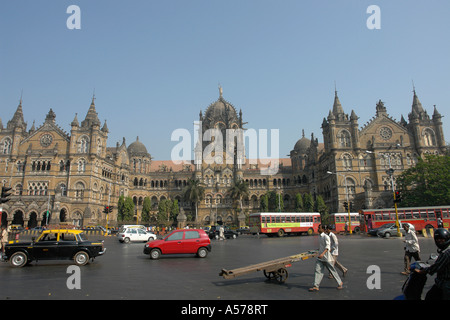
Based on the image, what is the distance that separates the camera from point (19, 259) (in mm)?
13648

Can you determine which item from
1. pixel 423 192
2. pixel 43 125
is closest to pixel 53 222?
pixel 43 125

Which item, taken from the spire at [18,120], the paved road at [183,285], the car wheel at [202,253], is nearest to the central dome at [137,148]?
the spire at [18,120]

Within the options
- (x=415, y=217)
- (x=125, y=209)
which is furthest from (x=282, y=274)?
(x=125, y=209)

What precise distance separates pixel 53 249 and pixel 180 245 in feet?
19.8

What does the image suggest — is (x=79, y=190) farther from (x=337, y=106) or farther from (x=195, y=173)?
(x=337, y=106)

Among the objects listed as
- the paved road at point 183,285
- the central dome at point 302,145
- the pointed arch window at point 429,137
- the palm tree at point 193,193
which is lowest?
the paved road at point 183,285

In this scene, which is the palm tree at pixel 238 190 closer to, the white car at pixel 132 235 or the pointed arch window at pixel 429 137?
the white car at pixel 132 235

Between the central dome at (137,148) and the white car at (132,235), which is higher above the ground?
the central dome at (137,148)

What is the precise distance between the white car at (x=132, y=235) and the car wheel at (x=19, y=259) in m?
16.7

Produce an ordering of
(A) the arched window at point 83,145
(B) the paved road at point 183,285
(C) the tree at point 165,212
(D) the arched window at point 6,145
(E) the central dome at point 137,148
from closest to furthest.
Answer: (B) the paved road at point 183,285 < (A) the arched window at point 83,145 < (C) the tree at point 165,212 < (D) the arched window at point 6,145 < (E) the central dome at point 137,148

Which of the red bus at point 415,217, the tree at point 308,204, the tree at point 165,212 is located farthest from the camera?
the tree at point 165,212

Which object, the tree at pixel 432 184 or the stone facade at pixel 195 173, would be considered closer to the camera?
the tree at pixel 432 184

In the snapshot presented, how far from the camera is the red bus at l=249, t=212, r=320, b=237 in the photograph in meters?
37.0

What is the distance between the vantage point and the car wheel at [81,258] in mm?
14156
